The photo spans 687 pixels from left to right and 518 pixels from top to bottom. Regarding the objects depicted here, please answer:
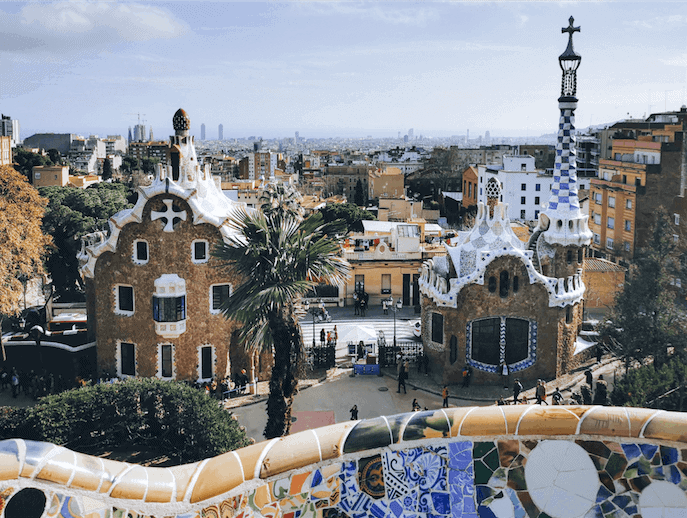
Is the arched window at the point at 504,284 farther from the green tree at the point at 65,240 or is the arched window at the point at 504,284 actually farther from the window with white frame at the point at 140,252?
the green tree at the point at 65,240

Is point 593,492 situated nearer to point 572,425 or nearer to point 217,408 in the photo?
point 572,425

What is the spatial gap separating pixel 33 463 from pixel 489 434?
4563 millimetres

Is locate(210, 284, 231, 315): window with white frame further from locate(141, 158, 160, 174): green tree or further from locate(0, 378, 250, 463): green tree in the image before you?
locate(141, 158, 160, 174): green tree

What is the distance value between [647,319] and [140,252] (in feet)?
67.4

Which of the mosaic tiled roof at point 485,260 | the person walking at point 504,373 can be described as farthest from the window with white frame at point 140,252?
the person walking at point 504,373

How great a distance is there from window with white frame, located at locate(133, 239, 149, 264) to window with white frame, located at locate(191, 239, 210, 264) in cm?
188

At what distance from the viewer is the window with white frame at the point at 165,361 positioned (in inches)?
1151

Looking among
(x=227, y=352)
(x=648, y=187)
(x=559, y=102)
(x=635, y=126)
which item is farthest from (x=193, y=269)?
(x=635, y=126)

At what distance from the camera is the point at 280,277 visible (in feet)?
63.9

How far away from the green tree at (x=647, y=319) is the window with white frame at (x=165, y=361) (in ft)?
59.5

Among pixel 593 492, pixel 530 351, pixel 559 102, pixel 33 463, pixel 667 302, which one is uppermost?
pixel 559 102

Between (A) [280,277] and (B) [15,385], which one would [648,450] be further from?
(B) [15,385]

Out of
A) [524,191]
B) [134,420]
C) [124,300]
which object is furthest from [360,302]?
[524,191]

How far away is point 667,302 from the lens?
2883 centimetres
